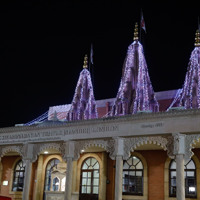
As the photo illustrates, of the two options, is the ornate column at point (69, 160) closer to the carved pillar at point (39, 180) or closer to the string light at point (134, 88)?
the carved pillar at point (39, 180)

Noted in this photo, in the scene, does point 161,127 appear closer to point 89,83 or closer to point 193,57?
point 193,57

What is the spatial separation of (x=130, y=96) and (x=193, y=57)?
16.1 ft

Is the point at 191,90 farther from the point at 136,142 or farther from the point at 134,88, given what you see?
the point at 136,142

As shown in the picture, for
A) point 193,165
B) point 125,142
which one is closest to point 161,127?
point 125,142

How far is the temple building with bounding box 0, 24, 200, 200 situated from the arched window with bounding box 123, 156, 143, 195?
0.17 ft

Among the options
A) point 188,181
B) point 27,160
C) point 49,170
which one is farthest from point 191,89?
point 27,160

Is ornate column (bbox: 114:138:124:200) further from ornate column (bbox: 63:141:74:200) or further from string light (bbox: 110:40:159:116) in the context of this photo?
string light (bbox: 110:40:159:116)

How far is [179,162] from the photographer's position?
470 inches

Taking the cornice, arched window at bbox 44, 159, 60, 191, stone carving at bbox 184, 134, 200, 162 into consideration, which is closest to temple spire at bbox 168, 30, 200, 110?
the cornice

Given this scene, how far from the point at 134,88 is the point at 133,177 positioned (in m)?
6.84

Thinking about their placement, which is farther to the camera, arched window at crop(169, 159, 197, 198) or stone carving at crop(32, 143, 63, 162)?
stone carving at crop(32, 143, 63, 162)

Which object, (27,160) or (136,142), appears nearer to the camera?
(136,142)

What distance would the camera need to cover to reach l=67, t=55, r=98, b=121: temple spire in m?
23.3

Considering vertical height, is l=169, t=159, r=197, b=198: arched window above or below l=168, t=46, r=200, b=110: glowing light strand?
below
